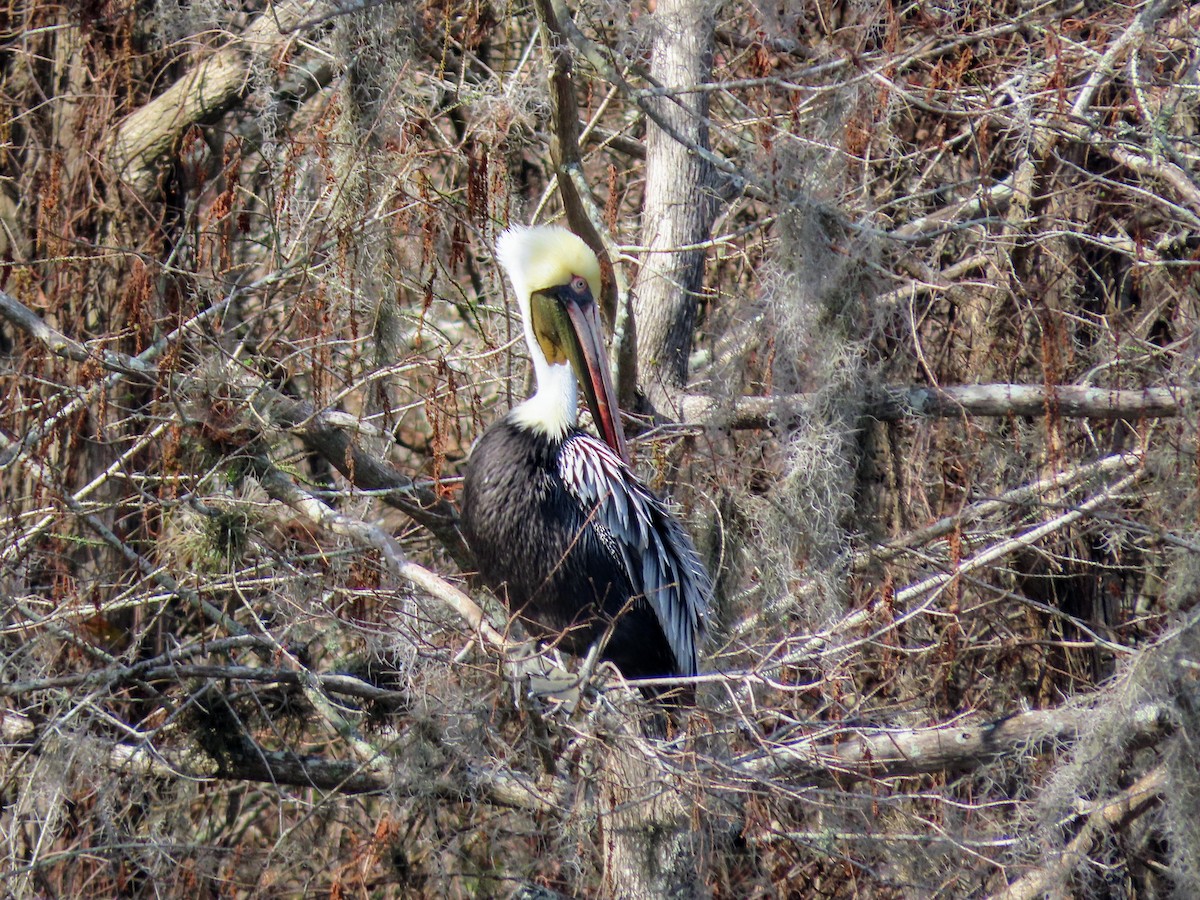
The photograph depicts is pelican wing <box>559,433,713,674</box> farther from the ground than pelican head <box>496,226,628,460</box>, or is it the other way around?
pelican head <box>496,226,628,460</box>

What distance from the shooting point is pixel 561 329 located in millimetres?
4348

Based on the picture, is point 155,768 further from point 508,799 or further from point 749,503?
point 749,503

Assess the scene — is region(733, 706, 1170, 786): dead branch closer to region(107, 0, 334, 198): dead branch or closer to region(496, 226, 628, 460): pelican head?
region(496, 226, 628, 460): pelican head

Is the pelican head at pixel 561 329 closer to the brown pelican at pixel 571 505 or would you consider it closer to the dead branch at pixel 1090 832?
the brown pelican at pixel 571 505

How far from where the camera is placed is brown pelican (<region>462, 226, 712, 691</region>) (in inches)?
163

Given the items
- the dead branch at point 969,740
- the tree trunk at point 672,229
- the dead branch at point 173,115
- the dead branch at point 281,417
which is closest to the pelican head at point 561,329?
the dead branch at point 281,417

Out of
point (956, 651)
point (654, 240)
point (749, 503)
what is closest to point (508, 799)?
point (749, 503)

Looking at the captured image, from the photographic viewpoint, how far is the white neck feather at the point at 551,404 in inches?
168

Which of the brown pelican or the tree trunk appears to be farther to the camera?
the tree trunk

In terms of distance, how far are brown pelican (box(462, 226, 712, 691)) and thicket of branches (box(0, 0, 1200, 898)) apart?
19 centimetres

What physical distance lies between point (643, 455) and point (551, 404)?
2.69ft

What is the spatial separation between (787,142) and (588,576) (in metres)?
1.48

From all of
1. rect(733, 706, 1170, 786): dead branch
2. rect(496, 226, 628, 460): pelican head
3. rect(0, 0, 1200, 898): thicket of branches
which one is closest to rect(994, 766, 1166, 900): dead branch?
rect(0, 0, 1200, 898): thicket of branches

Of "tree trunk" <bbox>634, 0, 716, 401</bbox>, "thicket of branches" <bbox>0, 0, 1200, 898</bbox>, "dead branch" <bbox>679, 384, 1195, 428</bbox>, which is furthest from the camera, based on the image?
"tree trunk" <bbox>634, 0, 716, 401</bbox>
